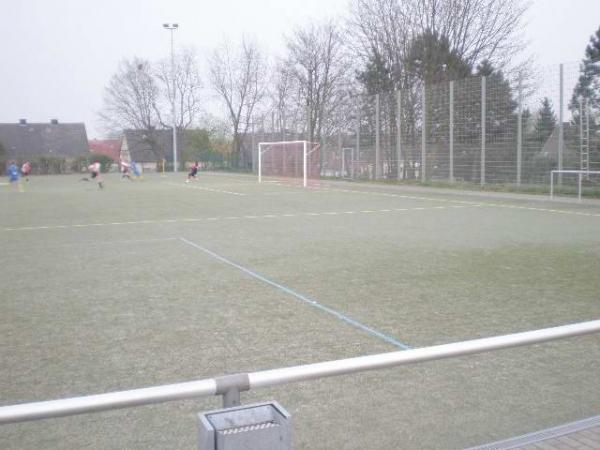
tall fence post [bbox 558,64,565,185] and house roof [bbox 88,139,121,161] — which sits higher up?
house roof [bbox 88,139,121,161]

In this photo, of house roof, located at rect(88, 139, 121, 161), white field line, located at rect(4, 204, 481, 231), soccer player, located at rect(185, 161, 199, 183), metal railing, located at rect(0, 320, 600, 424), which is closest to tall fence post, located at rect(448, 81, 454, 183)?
white field line, located at rect(4, 204, 481, 231)

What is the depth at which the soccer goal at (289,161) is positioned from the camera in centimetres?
3669

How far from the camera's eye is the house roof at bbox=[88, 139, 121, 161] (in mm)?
76950

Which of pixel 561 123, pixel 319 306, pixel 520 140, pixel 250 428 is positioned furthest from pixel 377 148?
pixel 250 428

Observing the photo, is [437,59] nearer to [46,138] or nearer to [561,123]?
[561,123]

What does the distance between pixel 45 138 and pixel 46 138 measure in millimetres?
128

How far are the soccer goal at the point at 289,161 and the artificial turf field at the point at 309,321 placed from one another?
23.3 meters

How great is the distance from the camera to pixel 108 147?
8438 centimetres

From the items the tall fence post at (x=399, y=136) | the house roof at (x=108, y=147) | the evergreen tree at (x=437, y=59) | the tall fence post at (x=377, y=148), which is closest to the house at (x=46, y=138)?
the house roof at (x=108, y=147)

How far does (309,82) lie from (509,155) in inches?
1101

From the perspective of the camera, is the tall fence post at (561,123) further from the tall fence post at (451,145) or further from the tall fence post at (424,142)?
the tall fence post at (424,142)

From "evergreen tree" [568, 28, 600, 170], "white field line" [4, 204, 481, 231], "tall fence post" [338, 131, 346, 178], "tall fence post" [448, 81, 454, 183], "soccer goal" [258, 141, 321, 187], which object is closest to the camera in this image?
"white field line" [4, 204, 481, 231]

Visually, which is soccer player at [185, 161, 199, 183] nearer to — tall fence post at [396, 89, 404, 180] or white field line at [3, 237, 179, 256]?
tall fence post at [396, 89, 404, 180]

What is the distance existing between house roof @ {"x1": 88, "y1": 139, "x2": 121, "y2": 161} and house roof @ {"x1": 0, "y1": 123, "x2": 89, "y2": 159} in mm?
3083
